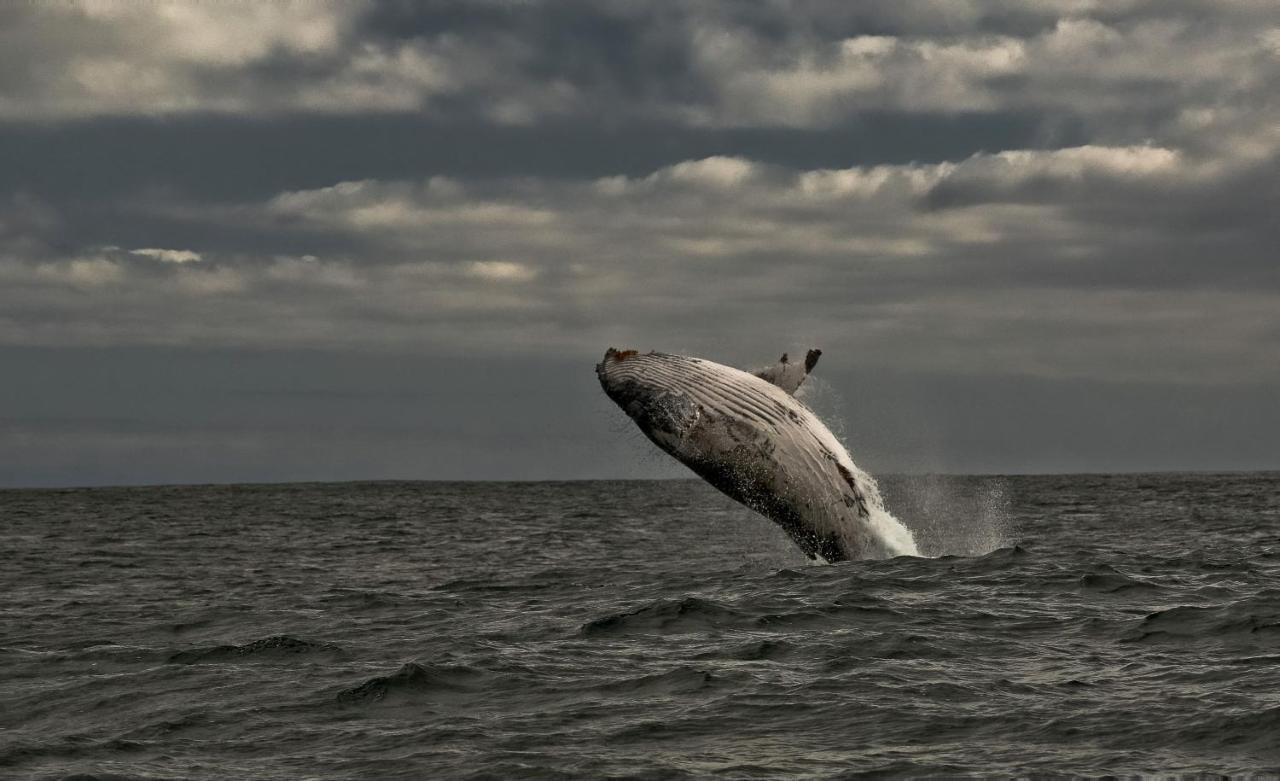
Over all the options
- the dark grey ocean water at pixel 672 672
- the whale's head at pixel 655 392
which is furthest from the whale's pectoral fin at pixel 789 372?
the dark grey ocean water at pixel 672 672

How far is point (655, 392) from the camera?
1446cm

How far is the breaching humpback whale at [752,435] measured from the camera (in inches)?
568

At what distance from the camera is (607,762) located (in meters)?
8.68

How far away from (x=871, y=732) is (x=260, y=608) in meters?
12.3

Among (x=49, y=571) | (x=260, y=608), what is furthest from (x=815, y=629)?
(x=49, y=571)

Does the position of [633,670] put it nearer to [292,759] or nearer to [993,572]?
[292,759]

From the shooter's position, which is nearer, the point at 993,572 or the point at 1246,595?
the point at 1246,595

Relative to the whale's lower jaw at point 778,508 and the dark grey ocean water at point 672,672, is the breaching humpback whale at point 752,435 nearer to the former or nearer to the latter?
the whale's lower jaw at point 778,508

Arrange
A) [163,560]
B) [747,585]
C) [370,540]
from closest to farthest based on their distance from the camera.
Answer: [747,585] → [163,560] → [370,540]

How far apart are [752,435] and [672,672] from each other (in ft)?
12.2

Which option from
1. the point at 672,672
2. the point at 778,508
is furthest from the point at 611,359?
the point at 672,672

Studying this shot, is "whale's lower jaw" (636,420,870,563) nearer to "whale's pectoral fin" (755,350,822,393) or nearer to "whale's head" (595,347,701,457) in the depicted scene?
"whale's head" (595,347,701,457)

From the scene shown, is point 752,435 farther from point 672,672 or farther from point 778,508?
point 672,672

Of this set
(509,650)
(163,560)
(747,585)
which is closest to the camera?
(509,650)
